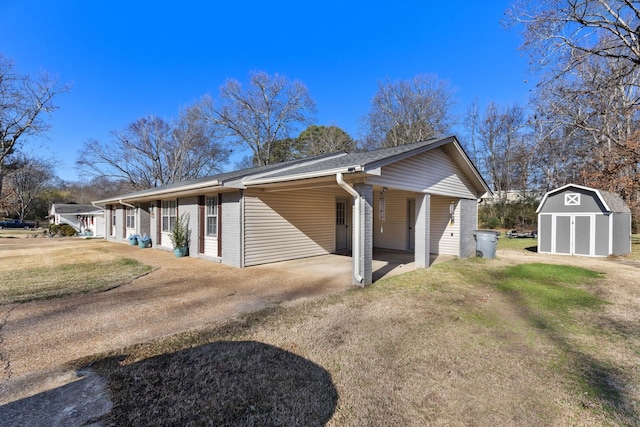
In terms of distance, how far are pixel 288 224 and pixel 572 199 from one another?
35.6ft

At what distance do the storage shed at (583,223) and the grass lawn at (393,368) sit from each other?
24.2 ft

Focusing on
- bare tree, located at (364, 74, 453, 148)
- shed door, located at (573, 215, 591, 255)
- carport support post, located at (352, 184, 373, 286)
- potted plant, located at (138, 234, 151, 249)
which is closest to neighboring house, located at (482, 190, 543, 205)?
bare tree, located at (364, 74, 453, 148)

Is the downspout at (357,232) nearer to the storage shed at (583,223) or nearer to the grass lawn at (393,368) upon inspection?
the grass lawn at (393,368)

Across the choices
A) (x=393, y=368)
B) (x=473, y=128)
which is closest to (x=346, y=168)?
(x=393, y=368)

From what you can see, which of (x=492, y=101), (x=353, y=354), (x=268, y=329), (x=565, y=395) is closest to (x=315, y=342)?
(x=353, y=354)

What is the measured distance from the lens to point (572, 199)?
11.3 metres

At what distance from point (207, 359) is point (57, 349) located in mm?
1876

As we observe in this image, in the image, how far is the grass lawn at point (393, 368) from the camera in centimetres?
234

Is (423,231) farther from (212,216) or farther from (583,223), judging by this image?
(583,223)

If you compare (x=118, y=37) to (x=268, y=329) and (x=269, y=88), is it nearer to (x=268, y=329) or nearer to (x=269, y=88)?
(x=269, y=88)

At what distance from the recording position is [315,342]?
3648 millimetres

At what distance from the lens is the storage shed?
34.8ft

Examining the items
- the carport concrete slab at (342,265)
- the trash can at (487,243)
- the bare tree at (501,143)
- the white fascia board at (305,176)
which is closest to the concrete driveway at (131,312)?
the carport concrete slab at (342,265)

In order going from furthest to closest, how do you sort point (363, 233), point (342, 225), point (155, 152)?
1. point (155, 152)
2. point (342, 225)
3. point (363, 233)
